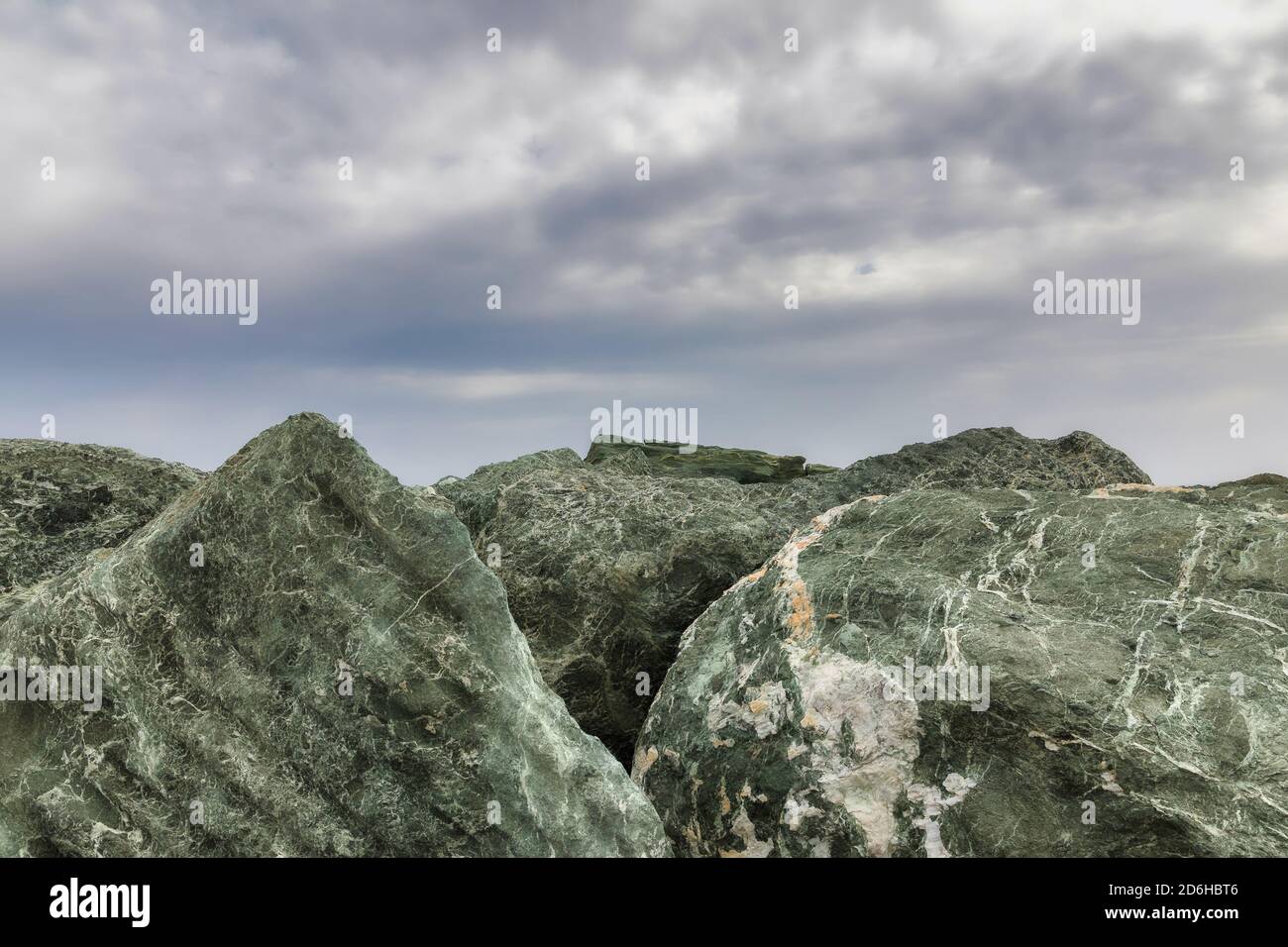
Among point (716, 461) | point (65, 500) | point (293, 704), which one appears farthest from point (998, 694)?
point (716, 461)

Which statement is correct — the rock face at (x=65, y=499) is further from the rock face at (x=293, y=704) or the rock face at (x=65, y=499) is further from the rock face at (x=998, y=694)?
the rock face at (x=998, y=694)

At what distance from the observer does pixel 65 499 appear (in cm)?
786

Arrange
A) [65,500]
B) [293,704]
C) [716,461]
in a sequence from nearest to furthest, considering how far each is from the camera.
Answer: [293,704] < [65,500] < [716,461]

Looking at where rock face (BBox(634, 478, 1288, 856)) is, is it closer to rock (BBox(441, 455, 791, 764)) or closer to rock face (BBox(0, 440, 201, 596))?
rock (BBox(441, 455, 791, 764))

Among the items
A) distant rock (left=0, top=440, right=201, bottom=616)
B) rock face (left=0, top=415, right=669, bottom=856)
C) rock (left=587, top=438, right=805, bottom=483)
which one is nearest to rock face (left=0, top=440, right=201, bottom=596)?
distant rock (left=0, top=440, right=201, bottom=616)

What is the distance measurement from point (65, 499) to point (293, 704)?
3.95m

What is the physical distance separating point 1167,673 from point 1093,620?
0.62m

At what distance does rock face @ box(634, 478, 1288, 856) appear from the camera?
18.7ft

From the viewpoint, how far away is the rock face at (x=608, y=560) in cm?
841

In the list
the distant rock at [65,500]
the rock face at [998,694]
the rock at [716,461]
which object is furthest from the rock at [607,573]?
the rock at [716,461]

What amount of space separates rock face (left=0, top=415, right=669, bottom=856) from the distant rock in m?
2.09

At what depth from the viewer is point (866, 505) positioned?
840cm

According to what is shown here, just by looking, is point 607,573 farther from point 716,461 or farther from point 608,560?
point 716,461

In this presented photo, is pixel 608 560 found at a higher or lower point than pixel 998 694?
higher
